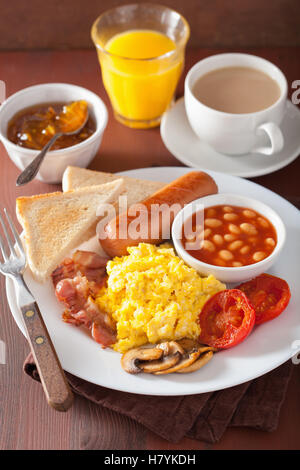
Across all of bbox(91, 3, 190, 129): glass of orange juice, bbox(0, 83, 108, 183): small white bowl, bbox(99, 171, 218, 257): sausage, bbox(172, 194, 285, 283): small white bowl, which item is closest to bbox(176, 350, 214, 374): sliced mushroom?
bbox(172, 194, 285, 283): small white bowl

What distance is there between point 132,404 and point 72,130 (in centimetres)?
156

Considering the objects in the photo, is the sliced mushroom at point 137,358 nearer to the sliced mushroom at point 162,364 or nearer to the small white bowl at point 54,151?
the sliced mushroom at point 162,364

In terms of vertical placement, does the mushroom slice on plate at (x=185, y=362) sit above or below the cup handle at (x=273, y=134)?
below

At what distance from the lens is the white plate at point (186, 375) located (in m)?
2.08

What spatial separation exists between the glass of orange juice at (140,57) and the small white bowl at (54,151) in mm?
208

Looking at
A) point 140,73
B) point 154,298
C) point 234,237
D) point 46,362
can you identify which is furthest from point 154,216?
point 140,73

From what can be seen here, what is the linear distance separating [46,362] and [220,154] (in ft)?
5.29

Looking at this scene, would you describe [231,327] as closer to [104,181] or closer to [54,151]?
[104,181]

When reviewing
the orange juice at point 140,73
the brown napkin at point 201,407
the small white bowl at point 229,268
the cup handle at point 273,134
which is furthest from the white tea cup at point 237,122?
the brown napkin at point 201,407

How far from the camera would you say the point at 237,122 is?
2957 millimetres

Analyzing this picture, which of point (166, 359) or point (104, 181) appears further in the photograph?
point (104, 181)

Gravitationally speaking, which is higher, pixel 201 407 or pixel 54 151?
pixel 54 151
